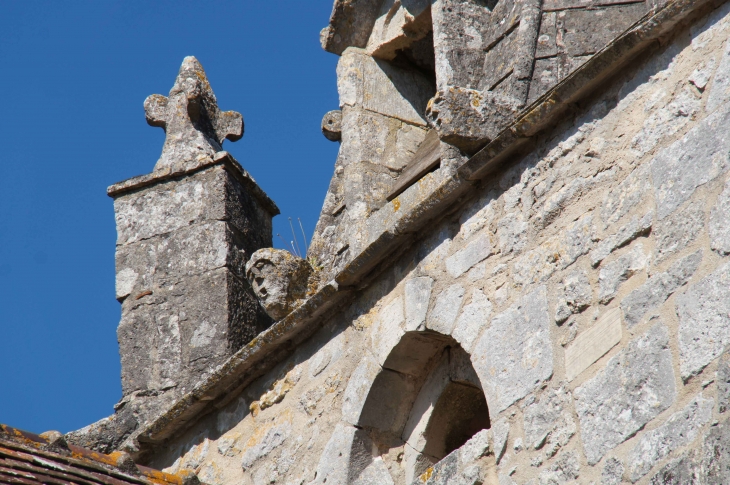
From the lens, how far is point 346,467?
17.0ft

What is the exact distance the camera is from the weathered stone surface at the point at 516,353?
14.5 ft

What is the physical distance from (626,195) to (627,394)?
27.8 inches

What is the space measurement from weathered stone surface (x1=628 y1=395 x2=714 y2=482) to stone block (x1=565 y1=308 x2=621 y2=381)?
0.38 metres

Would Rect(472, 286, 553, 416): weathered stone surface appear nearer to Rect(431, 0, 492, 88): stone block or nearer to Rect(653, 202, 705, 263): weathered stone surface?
Rect(653, 202, 705, 263): weathered stone surface

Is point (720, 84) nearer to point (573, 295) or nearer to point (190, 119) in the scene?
point (573, 295)

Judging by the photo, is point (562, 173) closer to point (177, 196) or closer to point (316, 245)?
point (316, 245)

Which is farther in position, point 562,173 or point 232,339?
point 232,339

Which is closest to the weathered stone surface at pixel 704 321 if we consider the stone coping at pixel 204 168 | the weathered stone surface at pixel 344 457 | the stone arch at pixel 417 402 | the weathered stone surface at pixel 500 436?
the weathered stone surface at pixel 500 436

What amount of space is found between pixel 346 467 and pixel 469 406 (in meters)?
0.55

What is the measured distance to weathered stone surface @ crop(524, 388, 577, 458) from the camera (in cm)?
418

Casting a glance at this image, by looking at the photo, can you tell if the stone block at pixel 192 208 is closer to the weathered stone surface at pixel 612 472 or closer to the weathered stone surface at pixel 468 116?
the weathered stone surface at pixel 468 116

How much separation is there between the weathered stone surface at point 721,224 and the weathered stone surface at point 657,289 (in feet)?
0.23

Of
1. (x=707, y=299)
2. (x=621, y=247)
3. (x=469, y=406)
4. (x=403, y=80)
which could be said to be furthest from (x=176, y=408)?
(x=707, y=299)

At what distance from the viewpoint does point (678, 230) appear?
4059 millimetres
